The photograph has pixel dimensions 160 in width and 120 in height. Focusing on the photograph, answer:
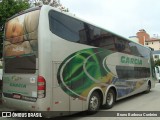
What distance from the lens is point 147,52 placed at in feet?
54.5

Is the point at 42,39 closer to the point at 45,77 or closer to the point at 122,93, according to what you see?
the point at 45,77

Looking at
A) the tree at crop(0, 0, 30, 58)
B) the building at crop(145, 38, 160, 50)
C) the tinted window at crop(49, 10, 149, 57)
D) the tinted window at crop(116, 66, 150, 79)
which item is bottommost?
the tinted window at crop(116, 66, 150, 79)

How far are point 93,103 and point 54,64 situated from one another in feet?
8.63

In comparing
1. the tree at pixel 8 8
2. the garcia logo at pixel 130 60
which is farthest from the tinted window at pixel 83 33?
the tree at pixel 8 8

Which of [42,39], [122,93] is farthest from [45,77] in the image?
[122,93]

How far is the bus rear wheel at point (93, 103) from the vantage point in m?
8.95

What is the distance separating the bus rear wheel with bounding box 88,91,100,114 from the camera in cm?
895

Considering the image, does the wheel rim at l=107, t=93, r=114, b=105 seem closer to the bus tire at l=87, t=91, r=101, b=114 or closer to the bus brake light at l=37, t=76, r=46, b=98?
the bus tire at l=87, t=91, r=101, b=114

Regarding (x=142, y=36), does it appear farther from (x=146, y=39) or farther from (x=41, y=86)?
(x=41, y=86)

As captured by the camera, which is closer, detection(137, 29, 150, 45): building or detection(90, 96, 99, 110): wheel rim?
detection(90, 96, 99, 110): wheel rim

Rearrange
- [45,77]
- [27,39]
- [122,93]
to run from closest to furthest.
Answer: [45,77] → [27,39] → [122,93]

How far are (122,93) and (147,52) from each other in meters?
5.89

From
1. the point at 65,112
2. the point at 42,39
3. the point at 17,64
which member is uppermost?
the point at 42,39

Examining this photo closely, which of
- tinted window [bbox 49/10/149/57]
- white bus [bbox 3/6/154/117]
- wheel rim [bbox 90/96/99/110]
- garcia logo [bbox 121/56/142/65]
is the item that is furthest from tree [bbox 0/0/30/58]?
wheel rim [bbox 90/96/99/110]
